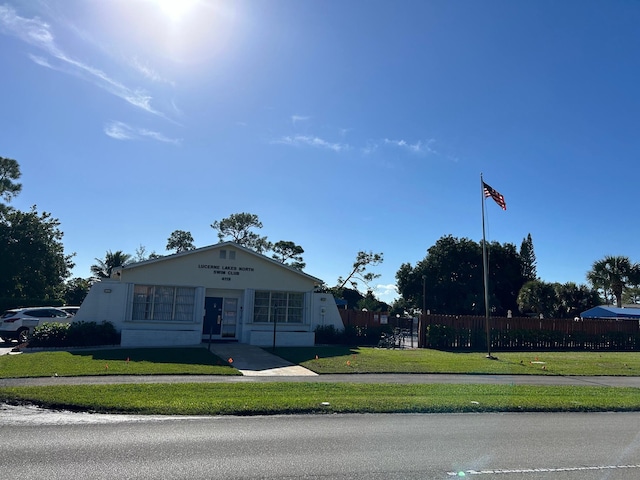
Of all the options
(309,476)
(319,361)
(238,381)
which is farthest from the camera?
(319,361)

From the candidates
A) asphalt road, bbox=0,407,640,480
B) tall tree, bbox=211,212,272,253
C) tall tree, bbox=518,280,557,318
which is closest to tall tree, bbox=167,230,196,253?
tall tree, bbox=211,212,272,253

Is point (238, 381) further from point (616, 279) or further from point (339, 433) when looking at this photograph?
point (616, 279)

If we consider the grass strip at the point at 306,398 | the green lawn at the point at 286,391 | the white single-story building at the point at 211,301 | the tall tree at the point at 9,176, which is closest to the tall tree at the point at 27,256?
the tall tree at the point at 9,176

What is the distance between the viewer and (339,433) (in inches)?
306

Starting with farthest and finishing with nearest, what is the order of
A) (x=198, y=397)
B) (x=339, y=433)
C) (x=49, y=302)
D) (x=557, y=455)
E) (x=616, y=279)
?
(x=616, y=279) < (x=49, y=302) < (x=198, y=397) < (x=339, y=433) < (x=557, y=455)

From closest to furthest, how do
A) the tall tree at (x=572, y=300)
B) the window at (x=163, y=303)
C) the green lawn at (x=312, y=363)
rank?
1. the green lawn at (x=312, y=363)
2. the window at (x=163, y=303)
3. the tall tree at (x=572, y=300)

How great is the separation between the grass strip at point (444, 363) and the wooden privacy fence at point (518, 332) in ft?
10.7

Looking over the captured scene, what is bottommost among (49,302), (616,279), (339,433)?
(339,433)

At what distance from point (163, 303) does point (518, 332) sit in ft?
A: 61.8

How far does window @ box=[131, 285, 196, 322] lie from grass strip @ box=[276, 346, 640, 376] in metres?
5.23

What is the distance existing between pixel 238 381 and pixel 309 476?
778cm

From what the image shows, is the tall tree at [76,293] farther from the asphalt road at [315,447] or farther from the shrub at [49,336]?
the asphalt road at [315,447]

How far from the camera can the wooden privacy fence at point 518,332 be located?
26141 millimetres

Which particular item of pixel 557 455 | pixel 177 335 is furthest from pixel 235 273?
pixel 557 455
